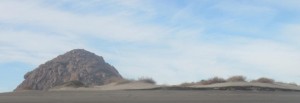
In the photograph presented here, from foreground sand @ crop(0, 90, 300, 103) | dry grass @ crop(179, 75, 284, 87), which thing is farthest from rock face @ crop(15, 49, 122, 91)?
foreground sand @ crop(0, 90, 300, 103)

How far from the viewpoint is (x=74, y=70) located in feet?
174

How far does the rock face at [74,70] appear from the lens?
4953 centimetres

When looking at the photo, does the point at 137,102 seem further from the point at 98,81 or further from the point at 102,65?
the point at 102,65

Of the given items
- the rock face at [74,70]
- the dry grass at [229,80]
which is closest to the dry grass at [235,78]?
the dry grass at [229,80]

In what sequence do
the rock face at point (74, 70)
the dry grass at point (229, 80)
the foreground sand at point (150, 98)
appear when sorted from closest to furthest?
the foreground sand at point (150, 98)
the dry grass at point (229, 80)
the rock face at point (74, 70)

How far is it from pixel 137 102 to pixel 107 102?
668 mm

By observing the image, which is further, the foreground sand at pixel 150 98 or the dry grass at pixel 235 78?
the dry grass at pixel 235 78

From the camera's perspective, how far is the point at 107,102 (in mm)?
13227

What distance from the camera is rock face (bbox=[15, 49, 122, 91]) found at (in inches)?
1950

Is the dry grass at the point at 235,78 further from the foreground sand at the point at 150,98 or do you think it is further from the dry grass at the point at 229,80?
the foreground sand at the point at 150,98

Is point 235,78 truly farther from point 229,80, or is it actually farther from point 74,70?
point 74,70

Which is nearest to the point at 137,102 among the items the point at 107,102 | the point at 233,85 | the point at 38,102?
the point at 107,102

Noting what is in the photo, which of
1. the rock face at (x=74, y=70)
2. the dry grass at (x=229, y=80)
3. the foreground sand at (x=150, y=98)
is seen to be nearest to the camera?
the foreground sand at (x=150, y=98)

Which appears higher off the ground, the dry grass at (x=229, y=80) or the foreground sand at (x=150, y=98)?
the dry grass at (x=229, y=80)
